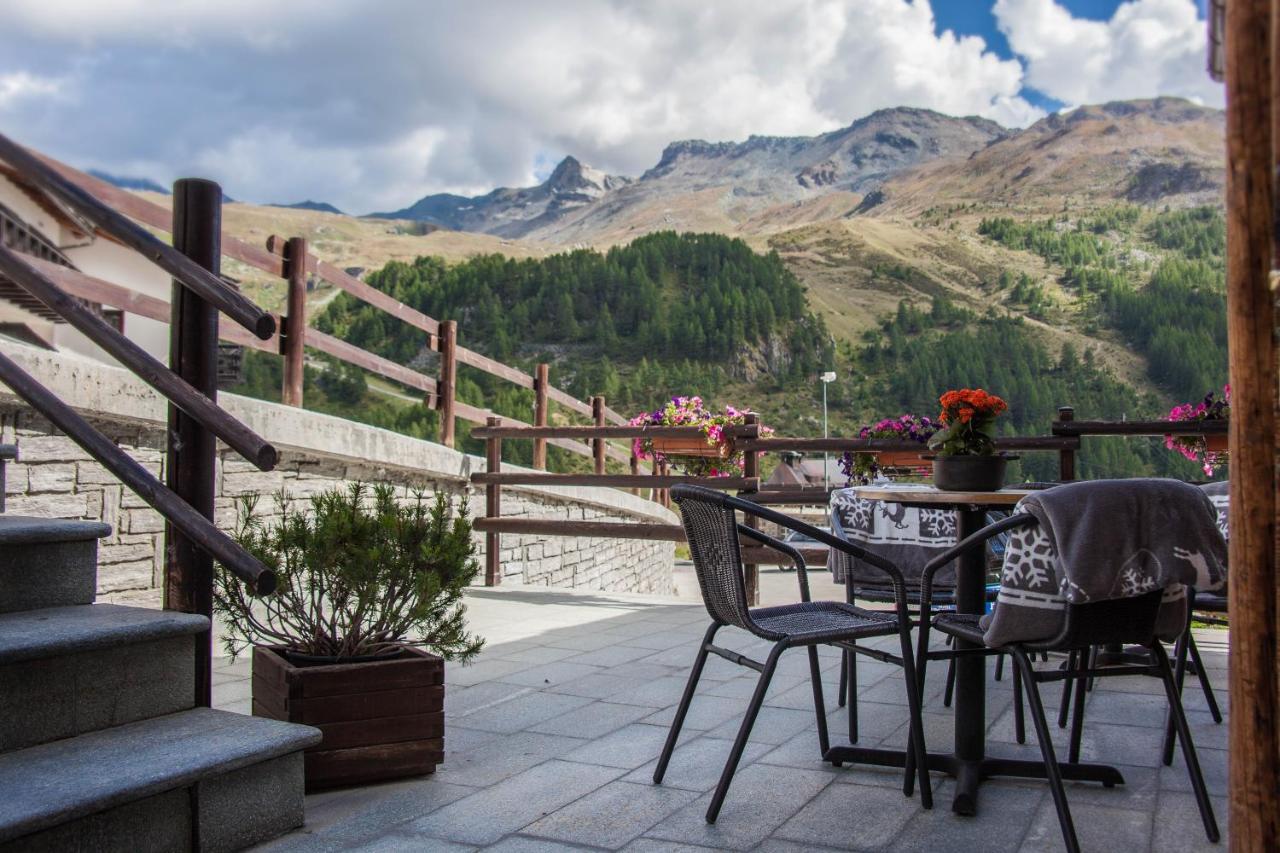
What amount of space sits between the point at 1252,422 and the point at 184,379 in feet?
6.81

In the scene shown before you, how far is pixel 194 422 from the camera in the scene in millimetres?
2264

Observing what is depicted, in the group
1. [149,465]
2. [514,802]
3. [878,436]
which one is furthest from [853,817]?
[878,436]

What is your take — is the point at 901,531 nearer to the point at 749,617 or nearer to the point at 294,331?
the point at 749,617

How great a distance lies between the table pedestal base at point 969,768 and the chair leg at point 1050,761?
0.79 ft

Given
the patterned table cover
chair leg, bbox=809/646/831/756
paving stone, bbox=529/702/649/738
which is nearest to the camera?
chair leg, bbox=809/646/831/756

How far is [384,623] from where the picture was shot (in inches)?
94.4

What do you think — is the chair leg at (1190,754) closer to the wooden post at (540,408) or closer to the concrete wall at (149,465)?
the concrete wall at (149,465)

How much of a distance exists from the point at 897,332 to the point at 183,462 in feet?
282

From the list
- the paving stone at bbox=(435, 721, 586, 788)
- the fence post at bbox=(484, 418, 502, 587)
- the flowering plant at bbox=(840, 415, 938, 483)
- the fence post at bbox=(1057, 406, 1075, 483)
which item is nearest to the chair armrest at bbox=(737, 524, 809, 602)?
the paving stone at bbox=(435, 721, 586, 788)

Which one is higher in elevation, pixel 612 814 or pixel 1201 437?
pixel 1201 437

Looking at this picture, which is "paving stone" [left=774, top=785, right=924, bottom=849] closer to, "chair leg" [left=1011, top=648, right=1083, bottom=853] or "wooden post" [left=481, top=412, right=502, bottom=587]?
"chair leg" [left=1011, top=648, right=1083, bottom=853]

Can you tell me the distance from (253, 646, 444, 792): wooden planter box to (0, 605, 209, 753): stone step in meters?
0.22

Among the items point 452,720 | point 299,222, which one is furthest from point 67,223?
point 299,222

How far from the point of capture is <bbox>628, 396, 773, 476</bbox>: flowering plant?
6.24 meters
